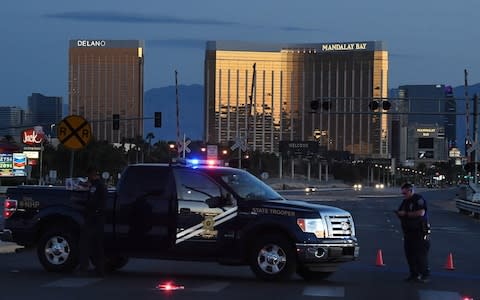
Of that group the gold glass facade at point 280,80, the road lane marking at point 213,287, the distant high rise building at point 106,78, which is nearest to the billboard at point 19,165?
the distant high rise building at point 106,78

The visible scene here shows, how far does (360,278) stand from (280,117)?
102 meters

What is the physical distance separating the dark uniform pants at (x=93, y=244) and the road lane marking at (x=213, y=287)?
2041mm

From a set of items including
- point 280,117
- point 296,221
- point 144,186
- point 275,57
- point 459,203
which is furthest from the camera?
point 280,117

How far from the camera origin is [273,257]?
14.4 metres

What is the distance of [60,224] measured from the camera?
15719 millimetres

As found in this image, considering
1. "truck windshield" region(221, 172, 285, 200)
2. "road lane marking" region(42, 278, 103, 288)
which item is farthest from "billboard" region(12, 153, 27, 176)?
"truck windshield" region(221, 172, 285, 200)

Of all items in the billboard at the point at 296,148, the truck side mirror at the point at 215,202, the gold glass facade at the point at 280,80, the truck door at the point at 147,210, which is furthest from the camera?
the billboard at the point at 296,148

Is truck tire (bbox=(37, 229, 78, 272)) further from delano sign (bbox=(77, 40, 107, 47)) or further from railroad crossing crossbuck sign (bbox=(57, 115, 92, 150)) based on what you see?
delano sign (bbox=(77, 40, 107, 47))

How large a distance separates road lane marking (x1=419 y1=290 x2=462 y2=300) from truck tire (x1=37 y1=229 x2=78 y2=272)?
241 inches

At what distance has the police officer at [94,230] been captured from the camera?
14.8 m

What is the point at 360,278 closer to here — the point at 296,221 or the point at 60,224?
the point at 296,221

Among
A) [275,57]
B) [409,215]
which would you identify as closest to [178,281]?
[409,215]

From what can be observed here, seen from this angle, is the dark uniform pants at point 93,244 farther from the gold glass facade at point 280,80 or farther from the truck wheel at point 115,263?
the gold glass facade at point 280,80

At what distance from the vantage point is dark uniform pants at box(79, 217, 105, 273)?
1484 cm
